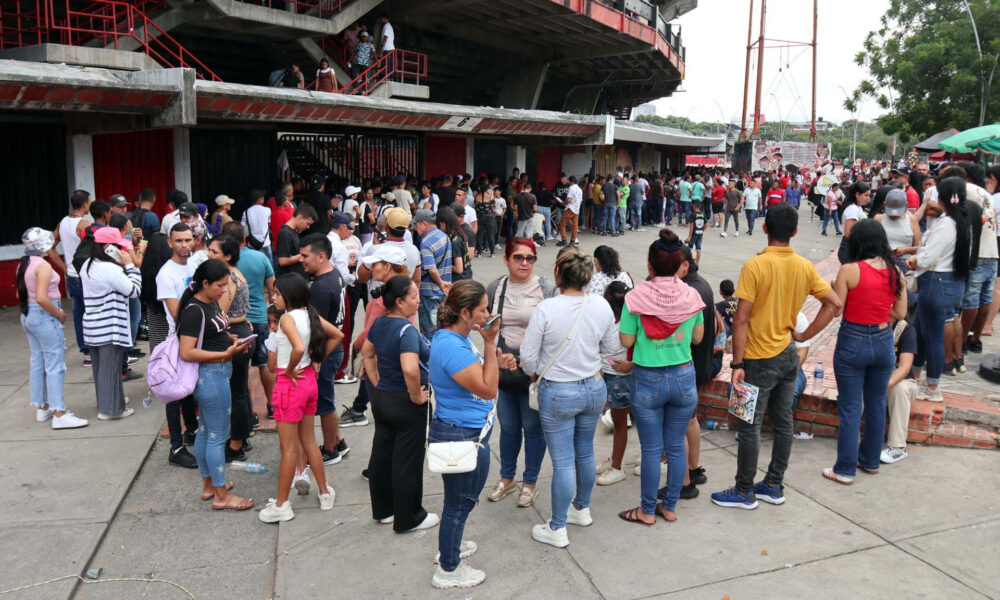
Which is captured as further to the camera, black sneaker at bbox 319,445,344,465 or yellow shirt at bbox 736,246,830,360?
black sneaker at bbox 319,445,344,465

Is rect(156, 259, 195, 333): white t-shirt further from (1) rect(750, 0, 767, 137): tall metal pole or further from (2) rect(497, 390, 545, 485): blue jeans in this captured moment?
(1) rect(750, 0, 767, 137): tall metal pole

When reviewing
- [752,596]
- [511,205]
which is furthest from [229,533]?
[511,205]

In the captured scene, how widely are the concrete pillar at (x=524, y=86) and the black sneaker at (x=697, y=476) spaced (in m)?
21.4

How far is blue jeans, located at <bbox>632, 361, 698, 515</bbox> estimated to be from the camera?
14.3 feet

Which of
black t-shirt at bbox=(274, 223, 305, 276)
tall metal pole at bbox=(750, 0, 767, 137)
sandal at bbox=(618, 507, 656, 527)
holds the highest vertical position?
tall metal pole at bbox=(750, 0, 767, 137)

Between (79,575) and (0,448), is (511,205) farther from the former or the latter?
(79,575)

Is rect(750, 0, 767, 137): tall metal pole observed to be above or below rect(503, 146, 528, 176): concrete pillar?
above

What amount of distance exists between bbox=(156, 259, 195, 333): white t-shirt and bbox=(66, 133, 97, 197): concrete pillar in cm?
727

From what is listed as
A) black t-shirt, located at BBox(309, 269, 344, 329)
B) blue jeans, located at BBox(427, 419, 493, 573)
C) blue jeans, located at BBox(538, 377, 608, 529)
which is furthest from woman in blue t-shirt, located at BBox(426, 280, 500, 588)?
black t-shirt, located at BBox(309, 269, 344, 329)

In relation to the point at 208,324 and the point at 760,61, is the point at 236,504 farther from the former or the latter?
the point at 760,61

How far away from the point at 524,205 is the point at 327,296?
11998 mm

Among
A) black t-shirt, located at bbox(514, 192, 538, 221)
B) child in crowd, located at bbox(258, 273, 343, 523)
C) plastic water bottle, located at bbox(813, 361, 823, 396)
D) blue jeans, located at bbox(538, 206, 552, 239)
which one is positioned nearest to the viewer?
child in crowd, located at bbox(258, 273, 343, 523)

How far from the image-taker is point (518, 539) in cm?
448

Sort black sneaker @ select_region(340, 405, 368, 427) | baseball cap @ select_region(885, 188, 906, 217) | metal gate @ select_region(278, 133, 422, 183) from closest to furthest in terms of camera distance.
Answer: black sneaker @ select_region(340, 405, 368, 427) < baseball cap @ select_region(885, 188, 906, 217) < metal gate @ select_region(278, 133, 422, 183)
